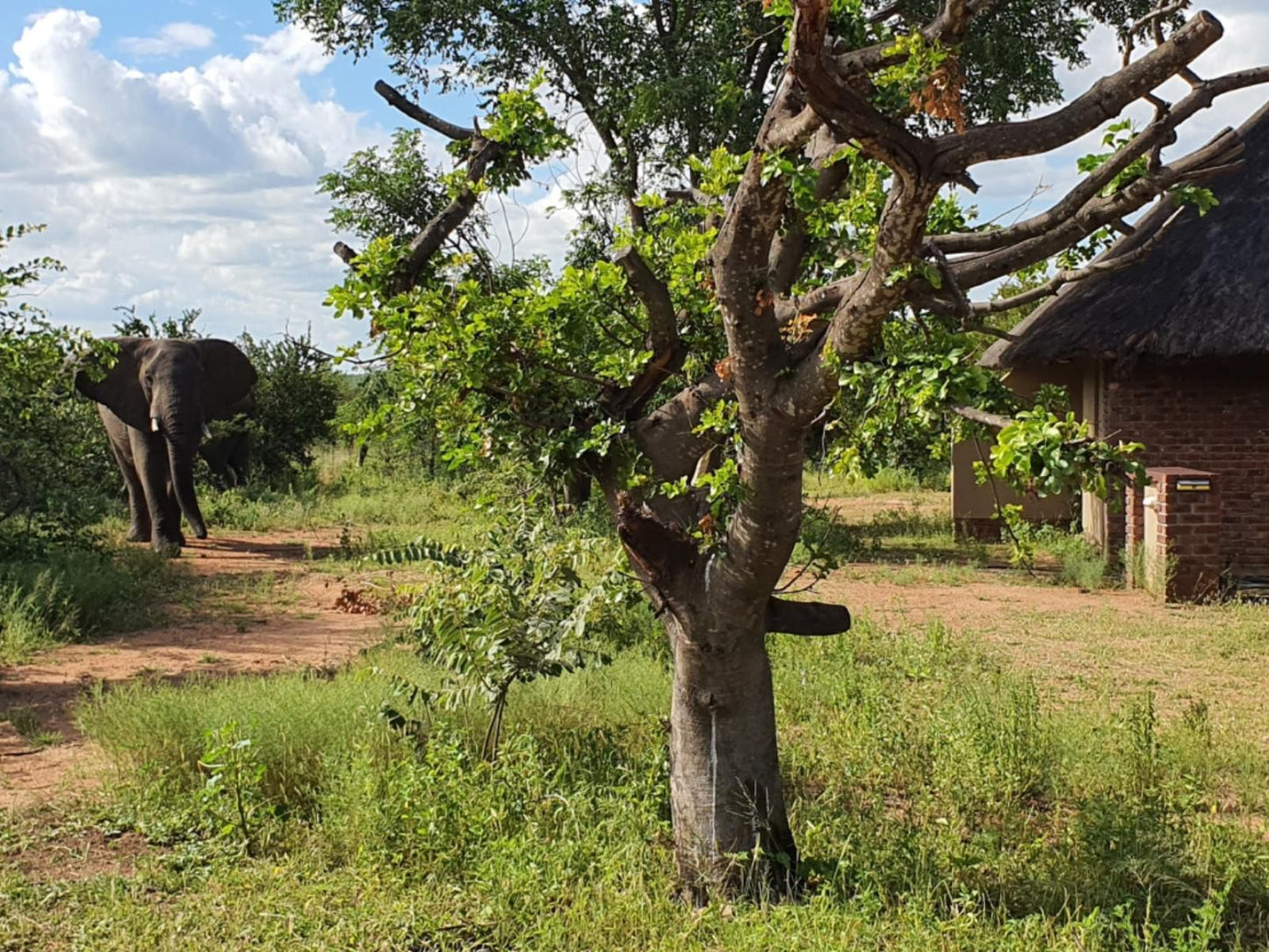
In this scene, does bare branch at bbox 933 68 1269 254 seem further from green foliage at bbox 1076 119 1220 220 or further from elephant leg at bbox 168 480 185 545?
elephant leg at bbox 168 480 185 545

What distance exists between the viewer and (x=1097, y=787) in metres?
5.63

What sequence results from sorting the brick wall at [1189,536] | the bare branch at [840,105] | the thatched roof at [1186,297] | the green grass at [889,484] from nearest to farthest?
the bare branch at [840,105]
the brick wall at [1189,536]
the thatched roof at [1186,297]
the green grass at [889,484]

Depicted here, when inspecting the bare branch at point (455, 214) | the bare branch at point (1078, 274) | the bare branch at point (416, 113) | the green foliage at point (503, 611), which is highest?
the bare branch at point (416, 113)

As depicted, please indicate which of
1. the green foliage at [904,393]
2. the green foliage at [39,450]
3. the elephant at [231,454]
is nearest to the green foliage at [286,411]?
the elephant at [231,454]

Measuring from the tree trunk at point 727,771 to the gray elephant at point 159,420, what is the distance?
11.3 meters

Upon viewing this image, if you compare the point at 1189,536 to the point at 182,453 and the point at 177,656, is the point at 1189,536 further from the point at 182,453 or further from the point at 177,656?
the point at 182,453

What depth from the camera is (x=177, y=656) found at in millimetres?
9328

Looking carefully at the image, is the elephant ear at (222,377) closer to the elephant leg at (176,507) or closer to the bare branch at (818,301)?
the elephant leg at (176,507)

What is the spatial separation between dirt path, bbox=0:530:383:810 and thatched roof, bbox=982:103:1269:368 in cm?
669

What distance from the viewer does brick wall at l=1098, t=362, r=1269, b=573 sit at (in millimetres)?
12641

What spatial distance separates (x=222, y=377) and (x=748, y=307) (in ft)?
48.4

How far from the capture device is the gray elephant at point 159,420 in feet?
50.5

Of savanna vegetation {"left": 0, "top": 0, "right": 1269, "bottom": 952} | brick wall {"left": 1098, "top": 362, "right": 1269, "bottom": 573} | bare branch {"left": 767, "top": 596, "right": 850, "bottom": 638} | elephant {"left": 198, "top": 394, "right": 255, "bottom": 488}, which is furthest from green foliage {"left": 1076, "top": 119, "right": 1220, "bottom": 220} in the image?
elephant {"left": 198, "top": 394, "right": 255, "bottom": 488}

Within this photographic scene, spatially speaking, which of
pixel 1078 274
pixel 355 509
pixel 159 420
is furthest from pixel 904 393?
pixel 355 509
